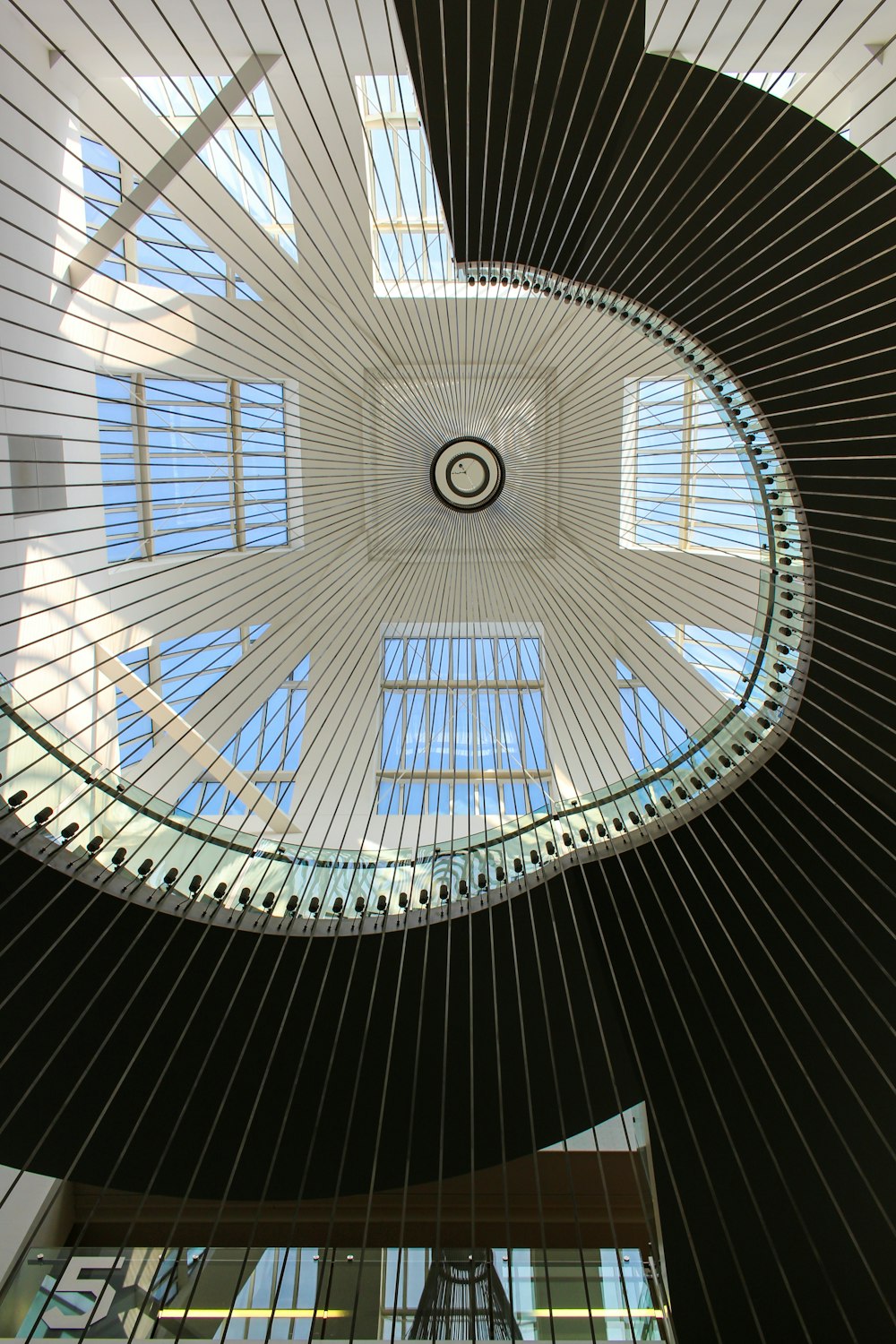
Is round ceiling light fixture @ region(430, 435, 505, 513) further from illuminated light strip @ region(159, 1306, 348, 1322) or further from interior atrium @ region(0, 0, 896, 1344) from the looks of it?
illuminated light strip @ region(159, 1306, 348, 1322)

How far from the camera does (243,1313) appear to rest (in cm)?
735

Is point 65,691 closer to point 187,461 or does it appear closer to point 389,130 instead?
point 187,461

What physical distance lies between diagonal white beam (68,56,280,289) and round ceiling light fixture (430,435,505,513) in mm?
3405

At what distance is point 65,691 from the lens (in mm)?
9625

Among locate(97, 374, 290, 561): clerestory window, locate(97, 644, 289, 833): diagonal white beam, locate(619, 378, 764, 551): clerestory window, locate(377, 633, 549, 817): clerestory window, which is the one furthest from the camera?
locate(377, 633, 549, 817): clerestory window

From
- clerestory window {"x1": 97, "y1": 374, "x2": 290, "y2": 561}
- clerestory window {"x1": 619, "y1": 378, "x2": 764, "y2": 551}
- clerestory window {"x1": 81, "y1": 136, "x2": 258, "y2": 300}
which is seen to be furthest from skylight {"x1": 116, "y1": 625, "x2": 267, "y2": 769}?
clerestory window {"x1": 619, "y1": 378, "x2": 764, "y2": 551}

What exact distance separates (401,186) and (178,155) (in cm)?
347

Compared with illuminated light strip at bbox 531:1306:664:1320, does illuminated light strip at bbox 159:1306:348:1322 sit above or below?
below

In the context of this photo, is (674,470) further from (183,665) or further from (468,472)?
(183,665)

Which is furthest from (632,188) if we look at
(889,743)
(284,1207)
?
(284,1207)

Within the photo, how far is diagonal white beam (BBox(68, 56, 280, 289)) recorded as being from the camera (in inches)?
336

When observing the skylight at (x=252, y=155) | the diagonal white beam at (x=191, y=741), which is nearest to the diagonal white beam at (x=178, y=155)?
the skylight at (x=252, y=155)

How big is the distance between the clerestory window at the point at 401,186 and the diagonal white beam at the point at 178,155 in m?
1.64

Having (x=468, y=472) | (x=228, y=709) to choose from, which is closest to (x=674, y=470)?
(x=468, y=472)
